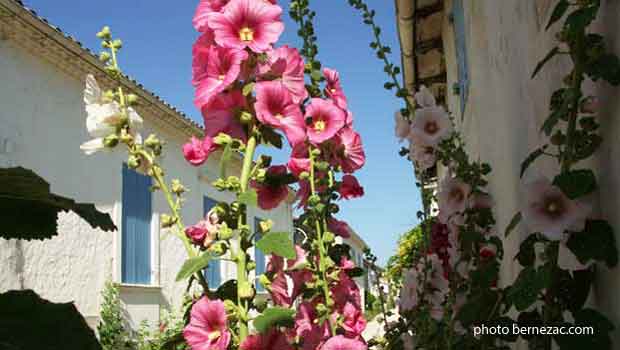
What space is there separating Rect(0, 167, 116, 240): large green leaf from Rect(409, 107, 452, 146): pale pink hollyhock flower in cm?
126

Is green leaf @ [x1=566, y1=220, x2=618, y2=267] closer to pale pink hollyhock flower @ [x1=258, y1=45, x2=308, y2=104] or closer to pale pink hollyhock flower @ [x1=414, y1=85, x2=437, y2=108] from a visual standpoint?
pale pink hollyhock flower @ [x1=258, y1=45, x2=308, y2=104]

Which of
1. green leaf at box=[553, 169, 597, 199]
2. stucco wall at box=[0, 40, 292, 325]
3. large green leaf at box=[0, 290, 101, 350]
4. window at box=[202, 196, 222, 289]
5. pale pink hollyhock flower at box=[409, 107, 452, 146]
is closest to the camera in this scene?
large green leaf at box=[0, 290, 101, 350]

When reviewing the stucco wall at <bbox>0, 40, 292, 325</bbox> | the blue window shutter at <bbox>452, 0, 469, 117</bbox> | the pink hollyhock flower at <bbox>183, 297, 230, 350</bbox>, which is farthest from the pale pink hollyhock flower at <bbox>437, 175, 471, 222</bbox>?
the stucco wall at <bbox>0, 40, 292, 325</bbox>

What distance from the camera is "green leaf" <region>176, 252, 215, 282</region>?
104cm

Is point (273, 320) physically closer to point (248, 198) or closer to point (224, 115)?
point (248, 198)

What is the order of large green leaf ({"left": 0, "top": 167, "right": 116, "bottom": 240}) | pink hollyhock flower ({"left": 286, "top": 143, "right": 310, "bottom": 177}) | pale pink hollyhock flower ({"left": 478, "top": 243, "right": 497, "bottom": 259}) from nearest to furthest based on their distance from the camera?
1. large green leaf ({"left": 0, "top": 167, "right": 116, "bottom": 240})
2. pink hollyhock flower ({"left": 286, "top": 143, "right": 310, "bottom": 177})
3. pale pink hollyhock flower ({"left": 478, "top": 243, "right": 497, "bottom": 259})

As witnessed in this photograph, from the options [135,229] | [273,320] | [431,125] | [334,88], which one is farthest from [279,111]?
[135,229]

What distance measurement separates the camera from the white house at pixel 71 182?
17.6 feet

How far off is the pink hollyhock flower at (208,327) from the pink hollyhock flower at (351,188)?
1.47 feet

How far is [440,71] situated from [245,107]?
5.29 meters

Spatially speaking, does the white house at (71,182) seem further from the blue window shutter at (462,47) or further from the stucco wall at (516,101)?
the stucco wall at (516,101)

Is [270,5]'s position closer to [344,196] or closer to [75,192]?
[344,196]

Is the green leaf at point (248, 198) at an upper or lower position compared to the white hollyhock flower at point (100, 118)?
lower

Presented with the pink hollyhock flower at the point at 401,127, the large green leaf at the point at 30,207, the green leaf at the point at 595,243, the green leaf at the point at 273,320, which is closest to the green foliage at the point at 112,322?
the pink hollyhock flower at the point at 401,127
